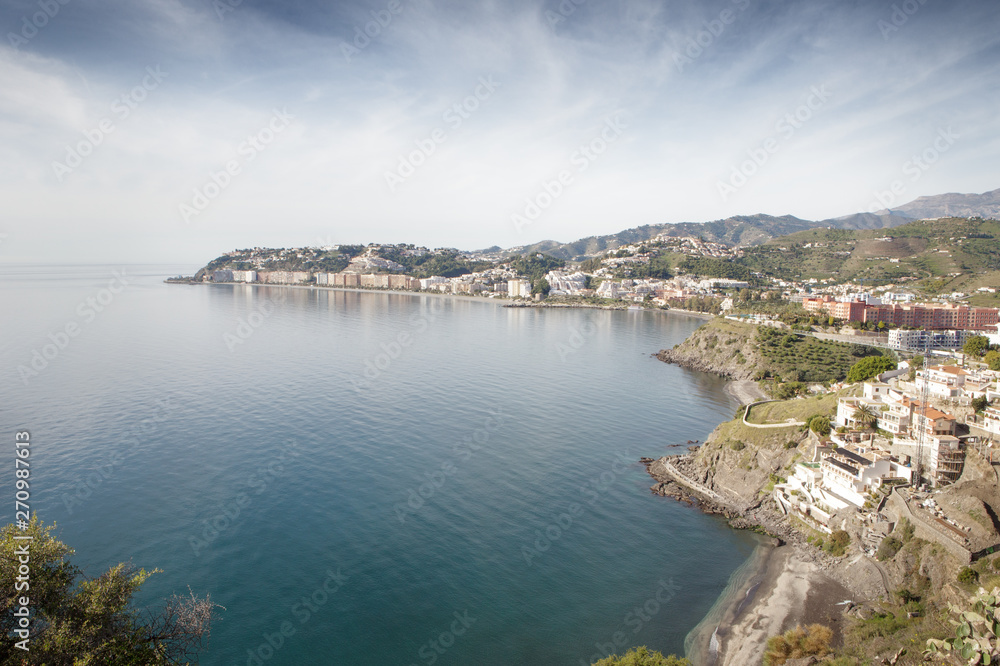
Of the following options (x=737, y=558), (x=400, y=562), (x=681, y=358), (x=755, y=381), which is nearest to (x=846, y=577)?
(x=737, y=558)

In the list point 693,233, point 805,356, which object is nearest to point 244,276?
point 805,356

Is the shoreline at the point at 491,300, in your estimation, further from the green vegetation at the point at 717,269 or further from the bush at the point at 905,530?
the bush at the point at 905,530

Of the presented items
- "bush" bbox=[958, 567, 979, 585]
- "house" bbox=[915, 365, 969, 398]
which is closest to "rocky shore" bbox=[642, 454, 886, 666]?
"bush" bbox=[958, 567, 979, 585]

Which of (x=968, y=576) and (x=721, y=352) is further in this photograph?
(x=721, y=352)
